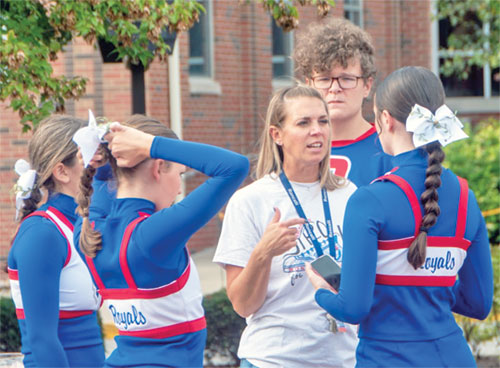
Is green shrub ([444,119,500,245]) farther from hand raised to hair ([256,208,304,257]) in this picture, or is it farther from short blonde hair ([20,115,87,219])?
hand raised to hair ([256,208,304,257])

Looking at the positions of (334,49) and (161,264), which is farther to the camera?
(334,49)

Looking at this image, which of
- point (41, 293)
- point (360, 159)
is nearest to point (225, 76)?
point (360, 159)

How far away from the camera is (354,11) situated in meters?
18.9

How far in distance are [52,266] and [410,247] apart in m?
1.36

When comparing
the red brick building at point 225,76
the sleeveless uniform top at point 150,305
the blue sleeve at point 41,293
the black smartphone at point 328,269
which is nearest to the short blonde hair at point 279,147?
the black smartphone at point 328,269

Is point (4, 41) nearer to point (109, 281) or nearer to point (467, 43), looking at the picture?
point (109, 281)

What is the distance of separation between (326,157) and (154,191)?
79 cm

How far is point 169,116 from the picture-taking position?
1285cm

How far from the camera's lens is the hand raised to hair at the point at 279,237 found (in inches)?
119

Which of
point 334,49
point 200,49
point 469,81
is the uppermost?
point 200,49

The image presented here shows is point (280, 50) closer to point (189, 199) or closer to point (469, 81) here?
point (469, 81)

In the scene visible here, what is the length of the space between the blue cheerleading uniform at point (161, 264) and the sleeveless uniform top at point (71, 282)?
442 mm

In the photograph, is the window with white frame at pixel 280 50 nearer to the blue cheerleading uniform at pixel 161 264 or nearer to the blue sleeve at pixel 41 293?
the blue sleeve at pixel 41 293

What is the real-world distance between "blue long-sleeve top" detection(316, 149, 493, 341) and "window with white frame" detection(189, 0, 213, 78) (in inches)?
478
